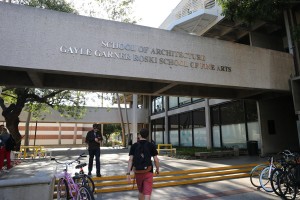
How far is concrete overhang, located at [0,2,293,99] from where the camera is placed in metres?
7.39

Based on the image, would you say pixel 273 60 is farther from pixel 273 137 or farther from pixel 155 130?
pixel 155 130

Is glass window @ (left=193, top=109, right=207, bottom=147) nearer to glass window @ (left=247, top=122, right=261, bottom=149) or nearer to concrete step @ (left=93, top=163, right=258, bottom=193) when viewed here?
glass window @ (left=247, top=122, right=261, bottom=149)

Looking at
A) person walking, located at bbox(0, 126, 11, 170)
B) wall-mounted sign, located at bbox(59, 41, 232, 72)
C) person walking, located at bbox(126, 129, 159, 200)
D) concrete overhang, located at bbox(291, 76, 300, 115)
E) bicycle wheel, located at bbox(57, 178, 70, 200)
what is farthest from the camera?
concrete overhang, located at bbox(291, 76, 300, 115)

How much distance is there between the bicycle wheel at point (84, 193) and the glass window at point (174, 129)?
19.7 meters

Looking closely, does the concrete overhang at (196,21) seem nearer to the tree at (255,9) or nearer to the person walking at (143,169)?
the tree at (255,9)

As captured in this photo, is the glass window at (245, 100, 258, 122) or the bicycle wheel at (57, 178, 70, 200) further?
the glass window at (245, 100, 258, 122)

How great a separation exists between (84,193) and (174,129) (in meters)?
20.5

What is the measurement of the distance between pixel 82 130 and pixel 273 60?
46.1 m

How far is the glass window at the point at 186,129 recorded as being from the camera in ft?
72.0

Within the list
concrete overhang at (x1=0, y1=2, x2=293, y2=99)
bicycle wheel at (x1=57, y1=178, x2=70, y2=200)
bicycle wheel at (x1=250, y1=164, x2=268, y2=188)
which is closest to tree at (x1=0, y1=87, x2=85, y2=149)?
concrete overhang at (x1=0, y1=2, x2=293, y2=99)

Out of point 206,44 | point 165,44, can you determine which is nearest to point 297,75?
point 206,44

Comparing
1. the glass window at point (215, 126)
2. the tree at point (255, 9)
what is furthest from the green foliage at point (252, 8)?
the glass window at point (215, 126)

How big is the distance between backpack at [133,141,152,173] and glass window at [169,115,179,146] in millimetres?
20017

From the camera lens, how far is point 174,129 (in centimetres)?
2511
